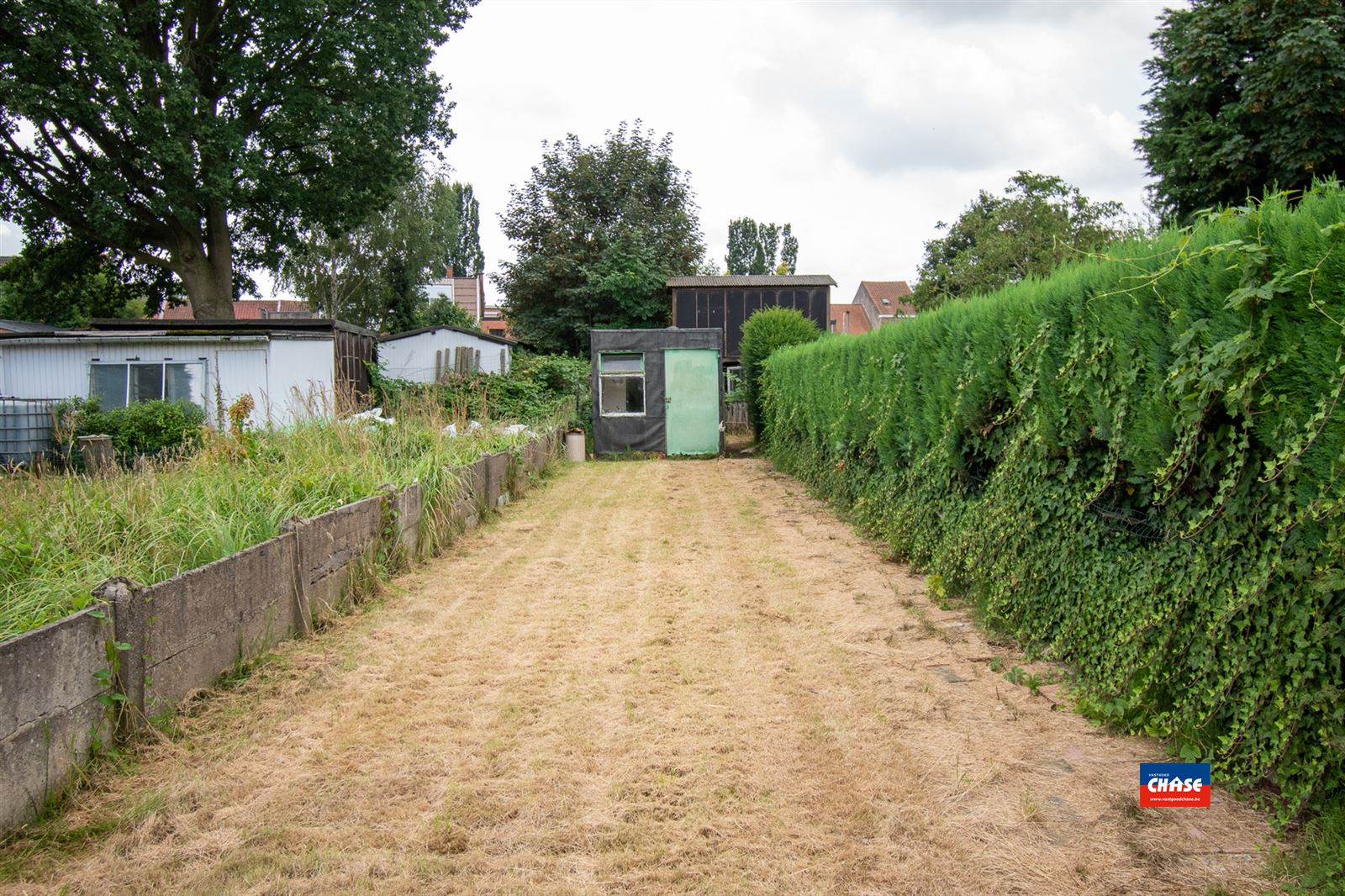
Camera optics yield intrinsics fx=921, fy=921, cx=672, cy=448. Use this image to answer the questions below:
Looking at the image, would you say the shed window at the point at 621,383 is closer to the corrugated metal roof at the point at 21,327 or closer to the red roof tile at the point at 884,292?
the corrugated metal roof at the point at 21,327

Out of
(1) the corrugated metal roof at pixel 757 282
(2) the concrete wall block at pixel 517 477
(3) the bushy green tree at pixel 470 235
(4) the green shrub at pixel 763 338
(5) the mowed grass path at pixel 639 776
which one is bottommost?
(5) the mowed grass path at pixel 639 776

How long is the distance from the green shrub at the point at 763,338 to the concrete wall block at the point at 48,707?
56.3ft

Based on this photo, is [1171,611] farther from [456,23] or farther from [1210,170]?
[456,23]

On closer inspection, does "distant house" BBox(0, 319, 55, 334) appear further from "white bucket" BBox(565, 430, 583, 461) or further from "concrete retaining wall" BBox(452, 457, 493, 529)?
"concrete retaining wall" BBox(452, 457, 493, 529)

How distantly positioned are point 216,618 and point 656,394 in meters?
15.4

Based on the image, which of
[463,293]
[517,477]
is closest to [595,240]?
[463,293]

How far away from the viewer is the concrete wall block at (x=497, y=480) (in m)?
10.5

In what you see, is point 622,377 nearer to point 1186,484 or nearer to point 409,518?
point 409,518

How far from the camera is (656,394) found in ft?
64.4

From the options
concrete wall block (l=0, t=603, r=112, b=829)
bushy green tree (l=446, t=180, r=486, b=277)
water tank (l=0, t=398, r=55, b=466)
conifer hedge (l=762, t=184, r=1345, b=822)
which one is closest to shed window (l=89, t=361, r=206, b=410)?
water tank (l=0, t=398, r=55, b=466)

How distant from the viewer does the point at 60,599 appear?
3736mm

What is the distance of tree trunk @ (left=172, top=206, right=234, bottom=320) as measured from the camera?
21.0 metres

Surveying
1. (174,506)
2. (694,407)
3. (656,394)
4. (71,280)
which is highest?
(71,280)

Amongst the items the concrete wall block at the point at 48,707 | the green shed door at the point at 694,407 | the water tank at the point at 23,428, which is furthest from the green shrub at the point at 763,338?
the concrete wall block at the point at 48,707
